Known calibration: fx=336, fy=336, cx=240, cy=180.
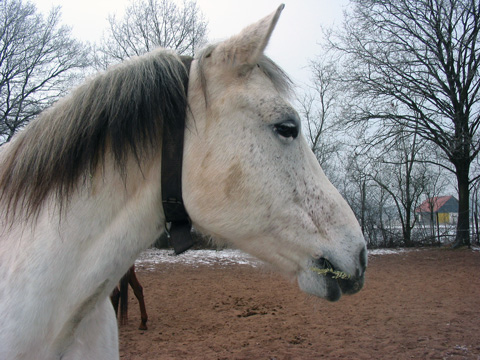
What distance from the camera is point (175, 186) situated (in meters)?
1.39

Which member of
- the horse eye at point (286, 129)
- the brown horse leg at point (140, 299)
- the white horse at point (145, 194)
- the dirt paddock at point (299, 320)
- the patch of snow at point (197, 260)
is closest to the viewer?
the white horse at point (145, 194)

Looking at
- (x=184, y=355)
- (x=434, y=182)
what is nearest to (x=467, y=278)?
(x=184, y=355)

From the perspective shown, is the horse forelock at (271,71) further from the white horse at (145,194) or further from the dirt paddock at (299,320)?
the dirt paddock at (299,320)

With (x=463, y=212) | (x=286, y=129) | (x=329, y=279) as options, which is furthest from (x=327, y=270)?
(x=463, y=212)

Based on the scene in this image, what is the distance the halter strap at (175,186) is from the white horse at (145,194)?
34 mm

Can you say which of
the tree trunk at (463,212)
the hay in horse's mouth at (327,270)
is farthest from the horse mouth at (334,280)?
the tree trunk at (463,212)

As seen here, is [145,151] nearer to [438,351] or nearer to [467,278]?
[438,351]

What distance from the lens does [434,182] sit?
2395 cm

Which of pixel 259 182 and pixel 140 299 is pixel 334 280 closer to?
pixel 259 182

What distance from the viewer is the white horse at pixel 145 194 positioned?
135 centimetres

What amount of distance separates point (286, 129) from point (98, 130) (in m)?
0.81

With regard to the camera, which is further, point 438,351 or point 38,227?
point 438,351

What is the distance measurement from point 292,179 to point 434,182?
86.3ft

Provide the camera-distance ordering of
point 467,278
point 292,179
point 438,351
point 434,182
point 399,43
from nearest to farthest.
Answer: point 292,179 < point 438,351 < point 467,278 < point 399,43 < point 434,182
